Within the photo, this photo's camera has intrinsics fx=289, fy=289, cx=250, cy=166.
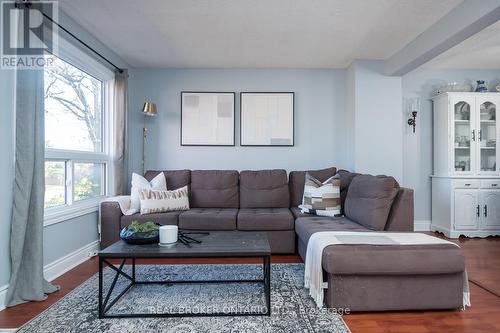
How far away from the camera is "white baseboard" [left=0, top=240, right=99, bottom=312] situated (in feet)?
8.53

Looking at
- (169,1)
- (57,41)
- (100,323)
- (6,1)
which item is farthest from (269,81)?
(100,323)

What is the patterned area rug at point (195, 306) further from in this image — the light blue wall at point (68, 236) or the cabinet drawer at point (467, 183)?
the cabinet drawer at point (467, 183)

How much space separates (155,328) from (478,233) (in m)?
4.39

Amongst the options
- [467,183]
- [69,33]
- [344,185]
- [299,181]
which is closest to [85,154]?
[69,33]

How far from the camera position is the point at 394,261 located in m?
1.97

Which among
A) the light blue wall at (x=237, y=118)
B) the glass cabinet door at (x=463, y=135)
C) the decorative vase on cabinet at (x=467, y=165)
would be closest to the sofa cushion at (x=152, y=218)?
the light blue wall at (x=237, y=118)

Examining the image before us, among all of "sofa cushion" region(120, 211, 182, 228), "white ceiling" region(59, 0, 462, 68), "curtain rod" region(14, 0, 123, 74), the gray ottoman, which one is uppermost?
"white ceiling" region(59, 0, 462, 68)

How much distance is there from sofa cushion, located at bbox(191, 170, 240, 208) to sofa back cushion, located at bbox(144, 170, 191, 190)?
0.26 feet

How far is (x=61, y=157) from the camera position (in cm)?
285

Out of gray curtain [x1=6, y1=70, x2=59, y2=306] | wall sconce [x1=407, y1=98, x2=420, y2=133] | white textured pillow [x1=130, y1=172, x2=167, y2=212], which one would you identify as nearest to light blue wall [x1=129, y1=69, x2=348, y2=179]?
white textured pillow [x1=130, y1=172, x2=167, y2=212]

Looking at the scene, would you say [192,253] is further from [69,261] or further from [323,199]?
[323,199]

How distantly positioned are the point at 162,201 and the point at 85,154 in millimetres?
1004

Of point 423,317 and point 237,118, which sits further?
point 237,118

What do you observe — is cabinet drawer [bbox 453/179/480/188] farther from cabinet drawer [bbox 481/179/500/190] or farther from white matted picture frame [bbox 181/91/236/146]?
white matted picture frame [bbox 181/91/236/146]
